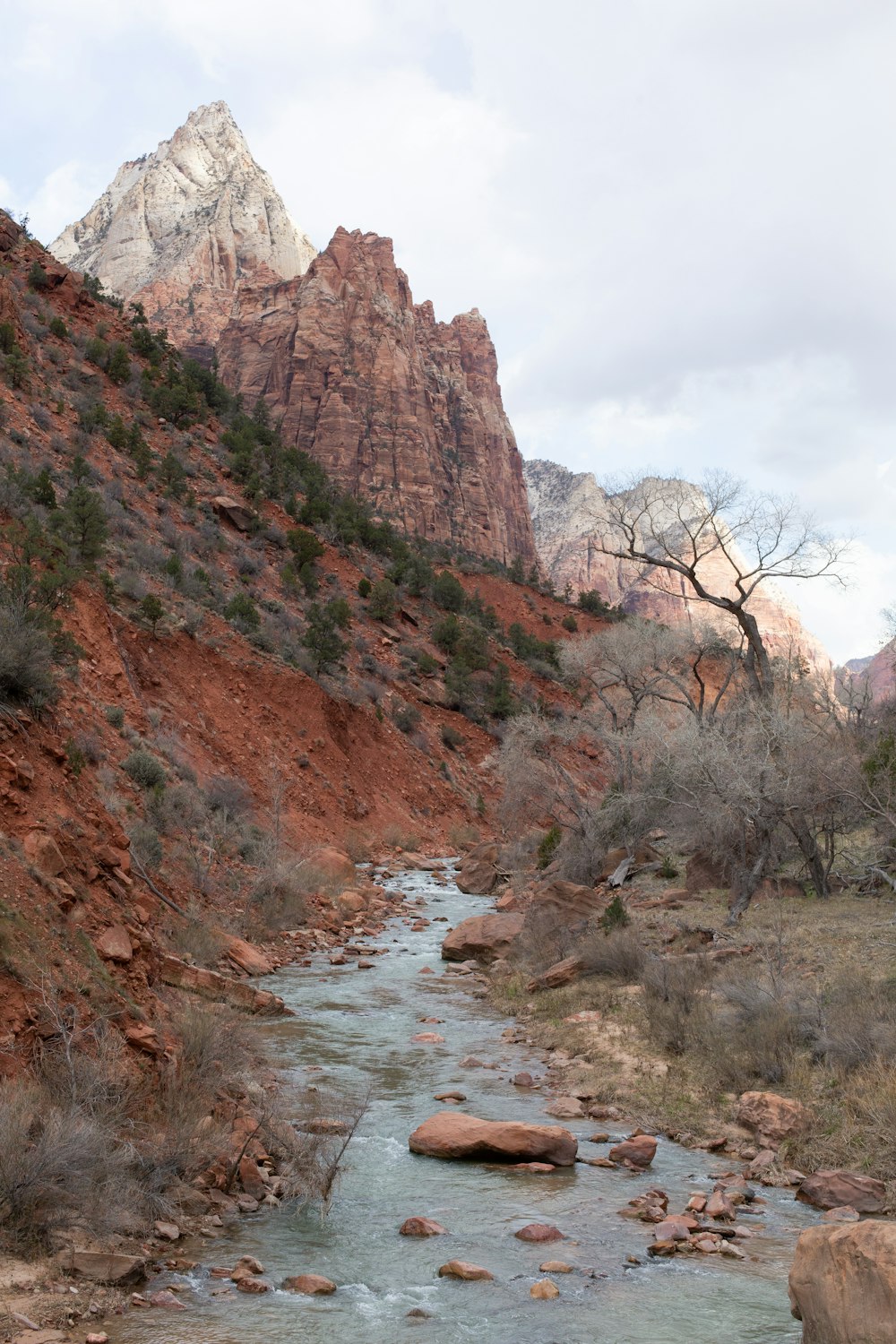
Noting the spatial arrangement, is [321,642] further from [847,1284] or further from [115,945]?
[847,1284]

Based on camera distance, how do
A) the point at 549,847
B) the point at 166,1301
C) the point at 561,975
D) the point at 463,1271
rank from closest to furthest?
1. the point at 166,1301
2. the point at 463,1271
3. the point at 561,975
4. the point at 549,847

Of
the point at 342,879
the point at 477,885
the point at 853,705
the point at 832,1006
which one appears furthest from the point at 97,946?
the point at 853,705

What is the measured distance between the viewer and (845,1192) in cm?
639

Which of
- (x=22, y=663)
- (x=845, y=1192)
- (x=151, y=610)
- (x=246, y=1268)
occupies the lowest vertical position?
(x=246, y=1268)

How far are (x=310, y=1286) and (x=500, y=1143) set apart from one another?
8.27ft

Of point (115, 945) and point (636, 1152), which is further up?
point (115, 945)

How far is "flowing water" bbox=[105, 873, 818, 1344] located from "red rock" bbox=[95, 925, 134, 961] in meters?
2.17

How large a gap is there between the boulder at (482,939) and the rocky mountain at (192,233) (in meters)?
93.7

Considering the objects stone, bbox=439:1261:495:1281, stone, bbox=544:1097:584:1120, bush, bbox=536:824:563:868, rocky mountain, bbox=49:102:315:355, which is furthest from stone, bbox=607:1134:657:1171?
rocky mountain, bbox=49:102:315:355

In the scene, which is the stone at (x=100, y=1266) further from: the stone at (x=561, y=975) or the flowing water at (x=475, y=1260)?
the stone at (x=561, y=975)

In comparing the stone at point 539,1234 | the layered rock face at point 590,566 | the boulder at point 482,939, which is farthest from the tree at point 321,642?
the layered rock face at point 590,566

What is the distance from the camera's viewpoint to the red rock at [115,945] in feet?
25.7

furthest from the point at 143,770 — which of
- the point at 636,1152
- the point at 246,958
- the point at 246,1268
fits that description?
the point at 246,1268

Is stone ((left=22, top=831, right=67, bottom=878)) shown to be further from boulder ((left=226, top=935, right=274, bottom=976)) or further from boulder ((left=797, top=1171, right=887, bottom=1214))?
boulder ((left=797, top=1171, right=887, bottom=1214))
